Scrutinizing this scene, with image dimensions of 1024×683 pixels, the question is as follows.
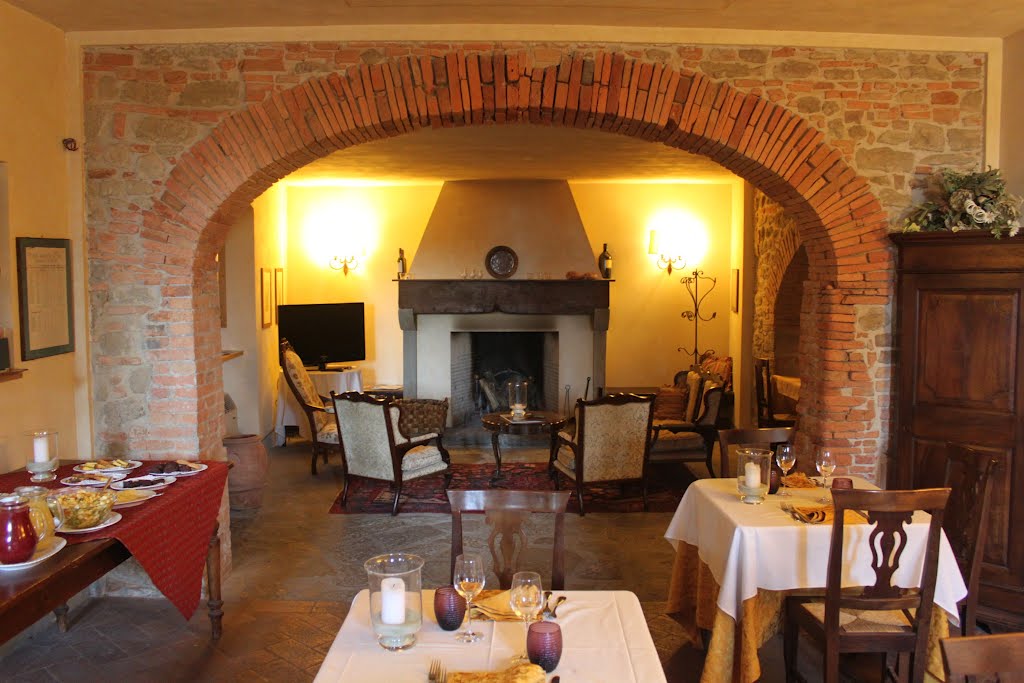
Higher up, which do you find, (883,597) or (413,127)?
(413,127)

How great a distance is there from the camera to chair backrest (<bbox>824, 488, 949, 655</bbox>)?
113 inches

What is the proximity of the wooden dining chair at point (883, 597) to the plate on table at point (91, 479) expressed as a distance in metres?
3.10

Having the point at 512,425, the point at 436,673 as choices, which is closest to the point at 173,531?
the point at 436,673

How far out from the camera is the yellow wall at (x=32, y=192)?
3.99 metres

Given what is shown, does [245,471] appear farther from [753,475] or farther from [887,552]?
[887,552]

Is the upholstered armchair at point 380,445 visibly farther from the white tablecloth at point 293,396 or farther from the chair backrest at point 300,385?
the white tablecloth at point 293,396

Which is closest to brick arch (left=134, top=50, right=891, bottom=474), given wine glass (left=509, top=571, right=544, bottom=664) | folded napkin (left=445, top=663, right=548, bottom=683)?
wine glass (left=509, top=571, right=544, bottom=664)

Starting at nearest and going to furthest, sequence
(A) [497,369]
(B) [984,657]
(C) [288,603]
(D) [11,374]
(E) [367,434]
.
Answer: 1. (B) [984,657]
2. (D) [11,374]
3. (C) [288,603]
4. (E) [367,434]
5. (A) [497,369]

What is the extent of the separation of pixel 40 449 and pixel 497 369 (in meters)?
7.02

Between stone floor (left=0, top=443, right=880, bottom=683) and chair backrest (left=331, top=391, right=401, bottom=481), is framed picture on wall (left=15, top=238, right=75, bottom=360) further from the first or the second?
chair backrest (left=331, top=391, right=401, bottom=481)

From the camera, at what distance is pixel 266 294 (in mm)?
8984

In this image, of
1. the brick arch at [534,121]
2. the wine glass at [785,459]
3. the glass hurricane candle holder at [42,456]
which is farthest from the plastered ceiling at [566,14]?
the wine glass at [785,459]

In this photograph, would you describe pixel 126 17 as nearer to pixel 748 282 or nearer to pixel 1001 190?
pixel 1001 190

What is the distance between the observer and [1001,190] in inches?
175
